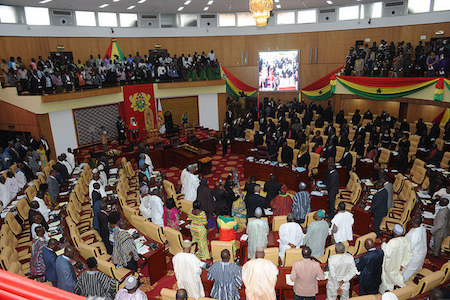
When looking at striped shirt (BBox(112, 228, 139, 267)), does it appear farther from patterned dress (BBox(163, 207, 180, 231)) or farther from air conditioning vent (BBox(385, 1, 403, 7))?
air conditioning vent (BBox(385, 1, 403, 7))

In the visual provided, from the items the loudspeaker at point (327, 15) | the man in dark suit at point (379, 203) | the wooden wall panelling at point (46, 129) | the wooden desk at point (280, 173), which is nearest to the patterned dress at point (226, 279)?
the man in dark suit at point (379, 203)

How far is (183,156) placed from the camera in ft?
44.1

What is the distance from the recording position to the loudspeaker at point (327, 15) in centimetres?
2027

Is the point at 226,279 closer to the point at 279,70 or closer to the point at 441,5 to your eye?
the point at 441,5

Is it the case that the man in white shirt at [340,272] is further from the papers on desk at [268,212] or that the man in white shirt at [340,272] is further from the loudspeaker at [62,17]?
the loudspeaker at [62,17]

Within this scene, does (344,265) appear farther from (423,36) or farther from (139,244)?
(423,36)

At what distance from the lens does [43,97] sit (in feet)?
44.3

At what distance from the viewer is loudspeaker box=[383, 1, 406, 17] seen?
17797 millimetres

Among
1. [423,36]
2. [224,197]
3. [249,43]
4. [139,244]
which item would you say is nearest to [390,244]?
[224,197]

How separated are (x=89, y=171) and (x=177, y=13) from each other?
13722mm

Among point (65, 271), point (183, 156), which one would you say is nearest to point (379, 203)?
point (65, 271)

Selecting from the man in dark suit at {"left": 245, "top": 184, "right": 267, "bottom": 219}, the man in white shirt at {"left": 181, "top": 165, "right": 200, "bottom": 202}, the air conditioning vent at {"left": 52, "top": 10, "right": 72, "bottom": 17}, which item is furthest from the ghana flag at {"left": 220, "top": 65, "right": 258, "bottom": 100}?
the man in dark suit at {"left": 245, "top": 184, "right": 267, "bottom": 219}

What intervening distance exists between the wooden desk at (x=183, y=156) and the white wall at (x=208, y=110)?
22.3ft

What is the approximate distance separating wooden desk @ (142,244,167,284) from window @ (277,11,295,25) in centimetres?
1956
